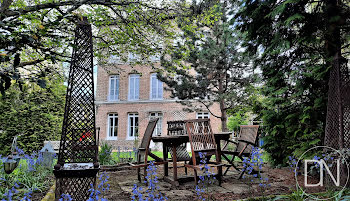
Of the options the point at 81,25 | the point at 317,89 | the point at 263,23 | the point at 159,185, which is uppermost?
the point at 263,23

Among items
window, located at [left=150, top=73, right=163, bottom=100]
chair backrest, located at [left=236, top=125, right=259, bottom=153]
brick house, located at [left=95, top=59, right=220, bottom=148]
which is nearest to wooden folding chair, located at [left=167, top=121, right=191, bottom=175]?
chair backrest, located at [left=236, top=125, right=259, bottom=153]

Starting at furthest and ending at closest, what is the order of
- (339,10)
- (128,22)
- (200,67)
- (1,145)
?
(200,67), (1,145), (128,22), (339,10)

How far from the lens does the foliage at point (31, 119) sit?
335 inches

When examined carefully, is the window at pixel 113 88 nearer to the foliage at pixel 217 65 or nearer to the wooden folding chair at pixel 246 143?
the foliage at pixel 217 65

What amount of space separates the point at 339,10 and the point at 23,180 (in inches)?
220

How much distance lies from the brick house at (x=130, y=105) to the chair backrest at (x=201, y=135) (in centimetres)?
1103

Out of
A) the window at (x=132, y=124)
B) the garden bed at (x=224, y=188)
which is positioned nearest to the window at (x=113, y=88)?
the window at (x=132, y=124)

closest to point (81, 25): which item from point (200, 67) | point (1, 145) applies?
point (200, 67)

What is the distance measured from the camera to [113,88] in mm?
16625

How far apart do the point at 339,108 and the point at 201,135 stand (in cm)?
208

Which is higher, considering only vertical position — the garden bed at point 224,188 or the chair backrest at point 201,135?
the chair backrest at point 201,135

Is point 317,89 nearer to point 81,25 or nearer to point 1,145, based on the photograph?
point 81,25

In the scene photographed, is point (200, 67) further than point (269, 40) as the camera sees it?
Yes

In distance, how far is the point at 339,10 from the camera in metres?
3.65
